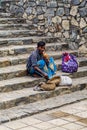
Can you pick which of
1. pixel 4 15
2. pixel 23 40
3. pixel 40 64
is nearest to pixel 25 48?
pixel 23 40

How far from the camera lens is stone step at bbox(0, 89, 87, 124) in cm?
594

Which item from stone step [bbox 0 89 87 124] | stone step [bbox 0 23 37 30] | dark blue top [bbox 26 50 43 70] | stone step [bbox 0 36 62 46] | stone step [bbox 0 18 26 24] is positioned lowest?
stone step [bbox 0 89 87 124]

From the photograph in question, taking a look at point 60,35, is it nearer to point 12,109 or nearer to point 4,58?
point 4,58

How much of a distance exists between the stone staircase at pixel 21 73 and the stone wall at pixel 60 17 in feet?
0.69

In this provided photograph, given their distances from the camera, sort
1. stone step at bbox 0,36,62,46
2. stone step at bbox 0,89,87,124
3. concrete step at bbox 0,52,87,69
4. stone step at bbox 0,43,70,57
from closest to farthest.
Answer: stone step at bbox 0,89,87,124 → concrete step at bbox 0,52,87,69 → stone step at bbox 0,43,70,57 → stone step at bbox 0,36,62,46

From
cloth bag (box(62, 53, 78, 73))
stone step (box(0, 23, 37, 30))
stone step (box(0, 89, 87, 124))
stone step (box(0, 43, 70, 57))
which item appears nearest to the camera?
stone step (box(0, 89, 87, 124))

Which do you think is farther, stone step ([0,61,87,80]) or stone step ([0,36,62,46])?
stone step ([0,36,62,46])

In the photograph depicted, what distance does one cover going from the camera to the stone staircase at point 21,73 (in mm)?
6363

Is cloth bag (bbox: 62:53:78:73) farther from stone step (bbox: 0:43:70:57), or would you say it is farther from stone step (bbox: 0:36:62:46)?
stone step (bbox: 0:36:62:46)

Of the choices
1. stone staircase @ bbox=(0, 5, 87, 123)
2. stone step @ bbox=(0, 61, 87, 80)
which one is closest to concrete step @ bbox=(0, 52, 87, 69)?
stone staircase @ bbox=(0, 5, 87, 123)

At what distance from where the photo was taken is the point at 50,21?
32.9 ft

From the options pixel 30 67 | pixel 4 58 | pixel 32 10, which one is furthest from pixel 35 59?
pixel 32 10

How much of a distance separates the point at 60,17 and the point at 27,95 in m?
3.77

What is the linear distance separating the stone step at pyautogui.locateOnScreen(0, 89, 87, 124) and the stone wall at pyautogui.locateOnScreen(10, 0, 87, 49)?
8.03 ft
